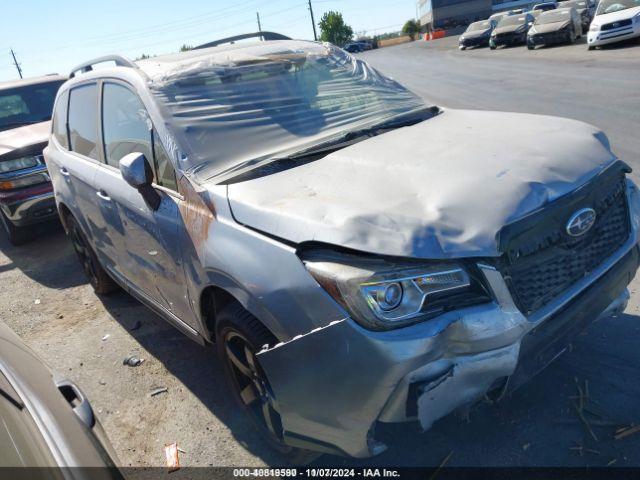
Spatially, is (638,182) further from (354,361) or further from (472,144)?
(354,361)

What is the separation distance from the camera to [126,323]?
4434mm

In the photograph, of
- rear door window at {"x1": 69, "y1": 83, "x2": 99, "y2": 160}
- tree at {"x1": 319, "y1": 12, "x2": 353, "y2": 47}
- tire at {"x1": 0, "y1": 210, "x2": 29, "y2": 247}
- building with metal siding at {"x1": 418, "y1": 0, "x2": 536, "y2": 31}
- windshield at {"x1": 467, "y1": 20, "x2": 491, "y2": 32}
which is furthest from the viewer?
tree at {"x1": 319, "y1": 12, "x2": 353, "y2": 47}

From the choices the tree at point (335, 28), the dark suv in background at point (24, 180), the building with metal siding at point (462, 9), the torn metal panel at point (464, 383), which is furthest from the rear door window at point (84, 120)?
the tree at point (335, 28)

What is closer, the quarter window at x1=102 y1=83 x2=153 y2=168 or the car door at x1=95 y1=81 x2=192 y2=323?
the car door at x1=95 y1=81 x2=192 y2=323

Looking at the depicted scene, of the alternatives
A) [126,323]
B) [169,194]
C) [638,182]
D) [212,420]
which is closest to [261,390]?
[212,420]

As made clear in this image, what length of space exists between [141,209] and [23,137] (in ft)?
15.0

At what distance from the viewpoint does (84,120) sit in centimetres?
398

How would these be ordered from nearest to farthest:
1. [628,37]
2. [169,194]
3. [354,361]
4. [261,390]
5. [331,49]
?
1. [354,361]
2. [261,390]
3. [169,194]
4. [331,49]
5. [628,37]

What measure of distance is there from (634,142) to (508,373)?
599 cm

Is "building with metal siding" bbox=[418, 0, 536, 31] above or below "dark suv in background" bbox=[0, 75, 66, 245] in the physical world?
above

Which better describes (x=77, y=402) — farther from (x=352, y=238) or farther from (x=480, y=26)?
(x=480, y=26)

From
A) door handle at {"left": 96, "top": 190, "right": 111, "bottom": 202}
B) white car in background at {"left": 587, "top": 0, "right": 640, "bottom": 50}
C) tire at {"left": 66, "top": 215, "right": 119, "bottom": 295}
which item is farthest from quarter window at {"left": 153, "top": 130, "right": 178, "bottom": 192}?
white car in background at {"left": 587, "top": 0, "right": 640, "bottom": 50}

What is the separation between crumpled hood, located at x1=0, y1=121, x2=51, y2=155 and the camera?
6.27 m

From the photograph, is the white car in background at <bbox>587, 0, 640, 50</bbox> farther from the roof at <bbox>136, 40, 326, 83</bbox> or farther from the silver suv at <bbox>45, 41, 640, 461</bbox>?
the silver suv at <bbox>45, 41, 640, 461</bbox>
